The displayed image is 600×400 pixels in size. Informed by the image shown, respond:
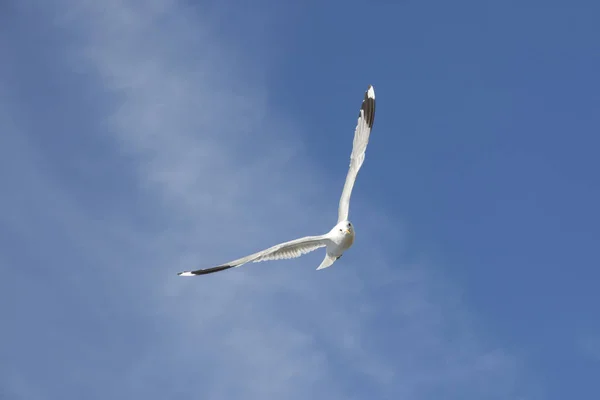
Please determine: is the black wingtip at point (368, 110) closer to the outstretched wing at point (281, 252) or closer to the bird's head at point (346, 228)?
the bird's head at point (346, 228)

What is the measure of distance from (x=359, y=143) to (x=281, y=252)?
5946 mm

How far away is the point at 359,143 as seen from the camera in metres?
27.4

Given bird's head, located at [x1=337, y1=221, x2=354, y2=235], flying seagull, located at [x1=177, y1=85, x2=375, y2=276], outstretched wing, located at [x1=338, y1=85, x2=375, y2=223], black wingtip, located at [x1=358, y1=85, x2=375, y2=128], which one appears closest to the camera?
flying seagull, located at [x1=177, y1=85, x2=375, y2=276]

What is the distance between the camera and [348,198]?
84.8 ft

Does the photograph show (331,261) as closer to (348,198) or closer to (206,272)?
(348,198)

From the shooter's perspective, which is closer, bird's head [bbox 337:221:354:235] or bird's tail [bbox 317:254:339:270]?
bird's head [bbox 337:221:354:235]

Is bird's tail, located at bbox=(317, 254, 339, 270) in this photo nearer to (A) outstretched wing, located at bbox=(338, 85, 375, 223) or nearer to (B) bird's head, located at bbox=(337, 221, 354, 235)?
(B) bird's head, located at bbox=(337, 221, 354, 235)

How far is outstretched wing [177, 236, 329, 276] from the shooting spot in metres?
22.6

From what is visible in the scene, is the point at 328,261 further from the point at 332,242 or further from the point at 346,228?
the point at 346,228

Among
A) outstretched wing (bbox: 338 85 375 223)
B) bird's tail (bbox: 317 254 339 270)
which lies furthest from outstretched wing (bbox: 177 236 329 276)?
outstretched wing (bbox: 338 85 375 223)

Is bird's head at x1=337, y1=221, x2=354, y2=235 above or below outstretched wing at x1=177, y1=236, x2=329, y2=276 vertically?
above

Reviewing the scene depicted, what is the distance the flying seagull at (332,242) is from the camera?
2295 cm

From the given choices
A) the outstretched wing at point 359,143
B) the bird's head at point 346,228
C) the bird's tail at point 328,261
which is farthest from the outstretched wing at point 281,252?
the outstretched wing at point 359,143

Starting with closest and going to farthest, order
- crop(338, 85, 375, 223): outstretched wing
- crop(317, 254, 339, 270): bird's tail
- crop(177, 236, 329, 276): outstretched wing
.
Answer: crop(177, 236, 329, 276): outstretched wing < crop(317, 254, 339, 270): bird's tail < crop(338, 85, 375, 223): outstretched wing
